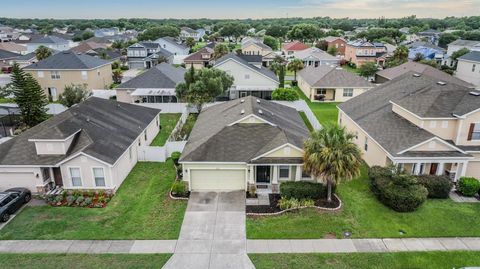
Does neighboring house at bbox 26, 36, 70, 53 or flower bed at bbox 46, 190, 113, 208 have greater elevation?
neighboring house at bbox 26, 36, 70, 53

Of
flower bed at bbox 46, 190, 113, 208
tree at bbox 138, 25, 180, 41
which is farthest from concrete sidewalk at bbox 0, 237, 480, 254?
tree at bbox 138, 25, 180, 41

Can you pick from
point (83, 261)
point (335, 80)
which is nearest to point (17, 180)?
point (83, 261)

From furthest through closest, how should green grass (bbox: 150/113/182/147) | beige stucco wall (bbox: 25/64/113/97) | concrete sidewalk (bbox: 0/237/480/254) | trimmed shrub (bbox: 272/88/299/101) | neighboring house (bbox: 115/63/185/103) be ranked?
beige stucco wall (bbox: 25/64/113/97), trimmed shrub (bbox: 272/88/299/101), neighboring house (bbox: 115/63/185/103), green grass (bbox: 150/113/182/147), concrete sidewalk (bbox: 0/237/480/254)

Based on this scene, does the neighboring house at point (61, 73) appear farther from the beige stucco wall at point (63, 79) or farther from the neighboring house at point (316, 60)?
the neighboring house at point (316, 60)

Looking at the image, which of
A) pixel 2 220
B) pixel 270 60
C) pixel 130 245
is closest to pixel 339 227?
pixel 130 245

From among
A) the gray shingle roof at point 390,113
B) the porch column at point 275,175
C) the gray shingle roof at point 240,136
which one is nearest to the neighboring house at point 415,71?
the gray shingle roof at point 390,113

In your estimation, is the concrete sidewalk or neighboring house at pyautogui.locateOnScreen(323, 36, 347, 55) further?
neighboring house at pyautogui.locateOnScreen(323, 36, 347, 55)

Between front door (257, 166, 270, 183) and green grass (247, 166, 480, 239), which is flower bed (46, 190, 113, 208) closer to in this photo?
green grass (247, 166, 480, 239)
